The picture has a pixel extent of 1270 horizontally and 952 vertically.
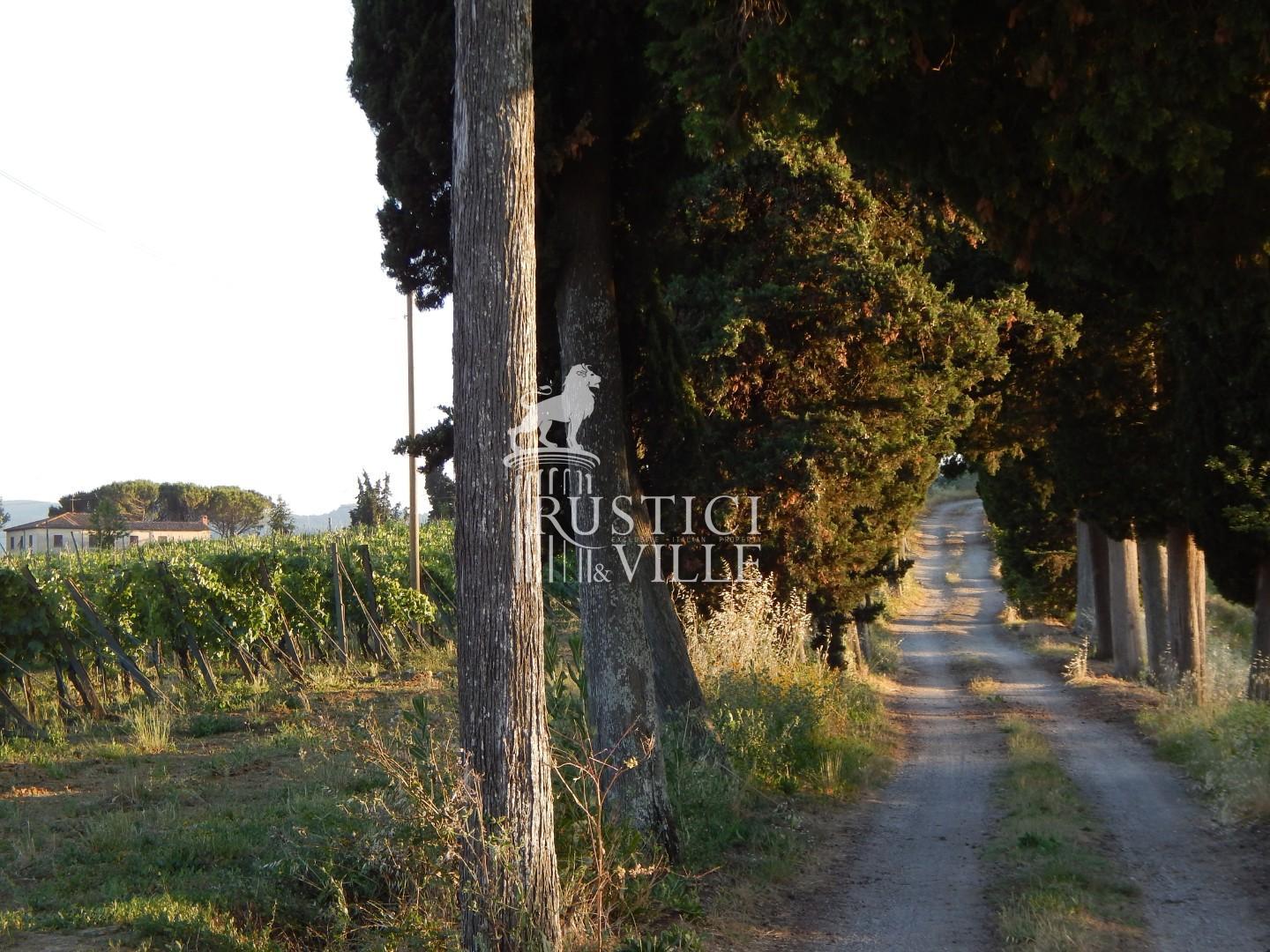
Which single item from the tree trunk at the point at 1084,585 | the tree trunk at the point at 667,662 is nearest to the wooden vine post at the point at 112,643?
the tree trunk at the point at 667,662

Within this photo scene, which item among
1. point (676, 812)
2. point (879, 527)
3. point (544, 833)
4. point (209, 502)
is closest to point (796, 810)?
point (676, 812)

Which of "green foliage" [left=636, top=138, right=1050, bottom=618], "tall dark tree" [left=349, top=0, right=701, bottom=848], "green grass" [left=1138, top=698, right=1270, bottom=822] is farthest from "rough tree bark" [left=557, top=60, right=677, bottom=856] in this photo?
"green grass" [left=1138, top=698, right=1270, bottom=822]

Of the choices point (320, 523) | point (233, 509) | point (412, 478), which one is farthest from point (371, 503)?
point (320, 523)

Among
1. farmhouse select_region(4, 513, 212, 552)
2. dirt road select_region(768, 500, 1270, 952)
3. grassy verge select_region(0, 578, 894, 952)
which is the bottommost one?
dirt road select_region(768, 500, 1270, 952)

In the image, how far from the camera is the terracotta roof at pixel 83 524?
76131mm

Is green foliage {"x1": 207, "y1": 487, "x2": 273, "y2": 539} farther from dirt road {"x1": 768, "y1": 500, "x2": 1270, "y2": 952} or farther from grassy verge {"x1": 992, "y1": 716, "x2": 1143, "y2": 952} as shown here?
grassy verge {"x1": 992, "y1": 716, "x2": 1143, "y2": 952}

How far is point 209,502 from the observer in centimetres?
9544

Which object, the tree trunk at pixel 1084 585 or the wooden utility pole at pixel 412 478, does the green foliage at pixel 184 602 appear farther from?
the tree trunk at pixel 1084 585

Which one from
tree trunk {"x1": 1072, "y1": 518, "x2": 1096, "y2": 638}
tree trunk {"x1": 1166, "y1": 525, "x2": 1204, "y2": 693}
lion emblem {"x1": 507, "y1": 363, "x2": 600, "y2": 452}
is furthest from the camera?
tree trunk {"x1": 1072, "y1": 518, "x2": 1096, "y2": 638}

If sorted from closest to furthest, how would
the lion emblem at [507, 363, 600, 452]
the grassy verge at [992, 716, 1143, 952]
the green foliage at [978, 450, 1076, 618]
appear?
the grassy verge at [992, 716, 1143, 952], the lion emblem at [507, 363, 600, 452], the green foliage at [978, 450, 1076, 618]

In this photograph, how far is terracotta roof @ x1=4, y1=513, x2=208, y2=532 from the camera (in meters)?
76.1

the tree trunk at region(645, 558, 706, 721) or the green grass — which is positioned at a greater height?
the tree trunk at region(645, 558, 706, 721)

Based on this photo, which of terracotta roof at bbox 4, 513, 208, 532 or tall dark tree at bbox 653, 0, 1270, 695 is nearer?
tall dark tree at bbox 653, 0, 1270, 695

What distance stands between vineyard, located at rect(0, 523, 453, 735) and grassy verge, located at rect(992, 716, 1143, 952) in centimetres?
1065
